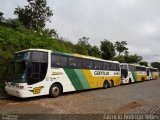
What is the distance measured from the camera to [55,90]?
1327cm

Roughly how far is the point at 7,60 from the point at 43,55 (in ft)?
16.8

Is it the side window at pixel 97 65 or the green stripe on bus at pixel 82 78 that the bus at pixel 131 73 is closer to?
the side window at pixel 97 65

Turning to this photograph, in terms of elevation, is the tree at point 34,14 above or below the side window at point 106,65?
above

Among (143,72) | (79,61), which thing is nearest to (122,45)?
(143,72)

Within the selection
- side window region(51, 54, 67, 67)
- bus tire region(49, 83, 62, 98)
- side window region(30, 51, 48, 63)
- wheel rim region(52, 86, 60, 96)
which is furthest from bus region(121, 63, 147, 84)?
side window region(30, 51, 48, 63)

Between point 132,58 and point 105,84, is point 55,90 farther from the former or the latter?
point 132,58

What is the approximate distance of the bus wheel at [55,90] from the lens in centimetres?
1296

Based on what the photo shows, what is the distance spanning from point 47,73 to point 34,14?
25.7 m

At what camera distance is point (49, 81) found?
504 inches

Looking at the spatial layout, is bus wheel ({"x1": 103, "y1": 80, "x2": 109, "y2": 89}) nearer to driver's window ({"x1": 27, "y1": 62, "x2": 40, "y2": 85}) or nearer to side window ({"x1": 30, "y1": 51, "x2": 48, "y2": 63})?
side window ({"x1": 30, "y1": 51, "x2": 48, "y2": 63})

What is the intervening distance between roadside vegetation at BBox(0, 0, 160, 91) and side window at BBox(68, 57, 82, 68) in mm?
4796

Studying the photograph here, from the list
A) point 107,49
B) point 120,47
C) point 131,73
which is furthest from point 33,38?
point 120,47

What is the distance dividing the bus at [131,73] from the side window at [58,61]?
43.3 feet

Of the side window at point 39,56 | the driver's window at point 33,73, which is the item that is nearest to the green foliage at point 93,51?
Answer: the side window at point 39,56
